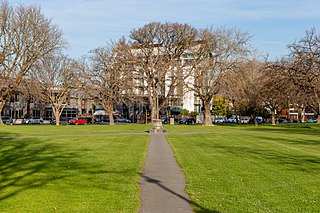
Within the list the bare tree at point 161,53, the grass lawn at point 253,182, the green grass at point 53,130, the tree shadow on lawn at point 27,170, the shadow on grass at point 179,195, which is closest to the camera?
the shadow on grass at point 179,195

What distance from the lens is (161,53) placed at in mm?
66688

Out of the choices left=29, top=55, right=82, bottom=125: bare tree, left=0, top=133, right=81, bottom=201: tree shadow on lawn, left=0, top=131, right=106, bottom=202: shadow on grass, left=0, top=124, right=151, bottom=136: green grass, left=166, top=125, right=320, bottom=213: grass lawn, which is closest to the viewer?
left=166, top=125, right=320, bottom=213: grass lawn

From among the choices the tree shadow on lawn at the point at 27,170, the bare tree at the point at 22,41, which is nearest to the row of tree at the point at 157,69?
the bare tree at the point at 22,41

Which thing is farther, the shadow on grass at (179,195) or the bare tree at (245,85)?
the bare tree at (245,85)

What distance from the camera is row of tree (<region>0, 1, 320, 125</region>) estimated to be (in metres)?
48.2

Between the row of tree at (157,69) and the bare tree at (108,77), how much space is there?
163 mm

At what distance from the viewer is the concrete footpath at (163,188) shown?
8612 mm

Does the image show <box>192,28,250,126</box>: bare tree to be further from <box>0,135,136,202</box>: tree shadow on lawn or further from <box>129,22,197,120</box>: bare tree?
<box>0,135,136,202</box>: tree shadow on lawn

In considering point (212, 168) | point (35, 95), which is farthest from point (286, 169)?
point (35, 95)

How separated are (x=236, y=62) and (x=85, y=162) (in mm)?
44920

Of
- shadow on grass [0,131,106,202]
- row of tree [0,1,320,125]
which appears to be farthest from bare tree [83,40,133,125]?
shadow on grass [0,131,106,202]

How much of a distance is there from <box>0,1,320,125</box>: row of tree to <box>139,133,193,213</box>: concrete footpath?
3476 centimetres

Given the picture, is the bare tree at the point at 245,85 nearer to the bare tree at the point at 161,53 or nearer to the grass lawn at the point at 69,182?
the bare tree at the point at 161,53

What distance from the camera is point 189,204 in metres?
8.89
